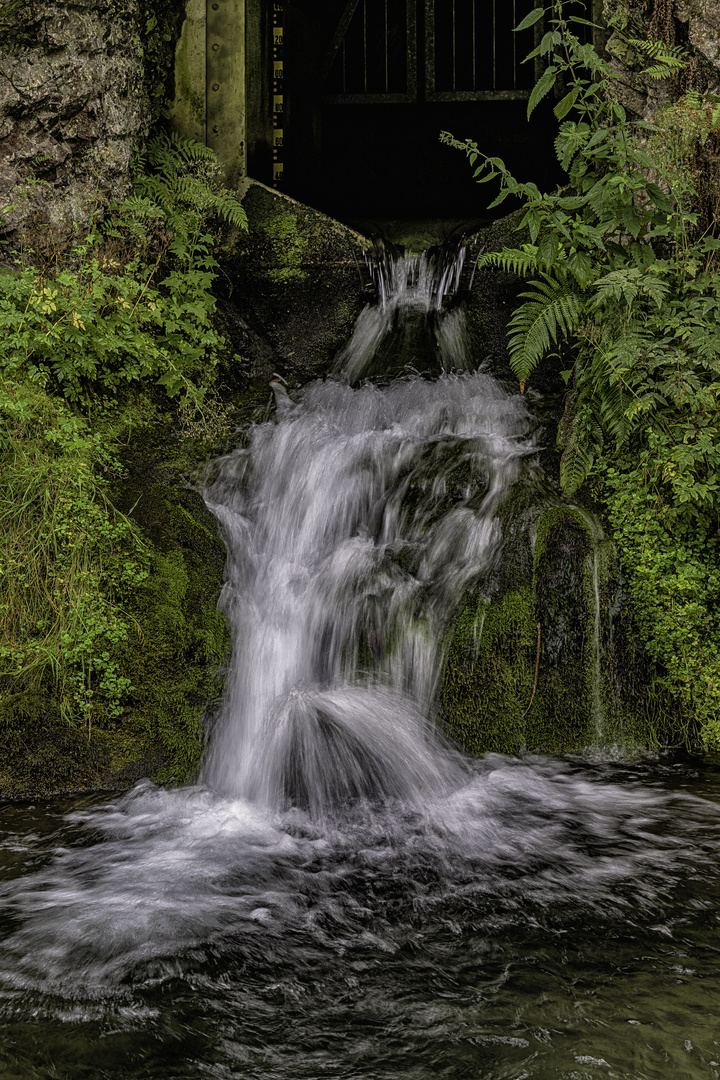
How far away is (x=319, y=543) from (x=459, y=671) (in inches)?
49.5

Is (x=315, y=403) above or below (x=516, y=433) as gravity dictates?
above

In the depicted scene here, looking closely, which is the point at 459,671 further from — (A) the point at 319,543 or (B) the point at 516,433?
(B) the point at 516,433

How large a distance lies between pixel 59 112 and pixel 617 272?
4.20 m

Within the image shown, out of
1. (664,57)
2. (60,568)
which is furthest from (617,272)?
(60,568)

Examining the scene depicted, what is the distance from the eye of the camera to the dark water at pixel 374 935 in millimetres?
2371

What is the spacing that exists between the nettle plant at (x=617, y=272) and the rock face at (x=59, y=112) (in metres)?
2.96

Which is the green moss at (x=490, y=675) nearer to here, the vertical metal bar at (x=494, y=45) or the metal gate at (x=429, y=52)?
the metal gate at (x=429, y=52)

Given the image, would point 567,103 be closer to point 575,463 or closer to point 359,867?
point 575,463

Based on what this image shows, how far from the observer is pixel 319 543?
5.18m

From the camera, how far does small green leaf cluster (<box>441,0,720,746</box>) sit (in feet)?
14.9

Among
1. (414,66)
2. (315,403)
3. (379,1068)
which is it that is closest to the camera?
(379,1068)

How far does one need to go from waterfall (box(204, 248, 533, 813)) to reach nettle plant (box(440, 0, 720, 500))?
2.36ft

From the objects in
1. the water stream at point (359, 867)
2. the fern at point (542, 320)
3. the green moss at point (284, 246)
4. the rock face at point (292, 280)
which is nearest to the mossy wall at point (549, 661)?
the water stream at point (359, 867)

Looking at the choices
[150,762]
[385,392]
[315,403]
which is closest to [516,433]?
[385,392]
